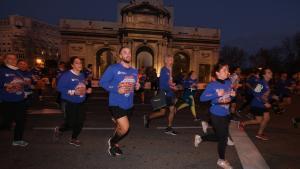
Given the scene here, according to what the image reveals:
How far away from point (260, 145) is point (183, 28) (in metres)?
44.9

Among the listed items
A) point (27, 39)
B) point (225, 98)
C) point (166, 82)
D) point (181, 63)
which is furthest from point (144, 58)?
point (27, 39)

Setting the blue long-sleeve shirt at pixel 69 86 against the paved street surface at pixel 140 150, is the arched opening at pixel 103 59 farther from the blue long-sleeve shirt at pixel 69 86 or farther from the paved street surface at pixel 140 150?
the blue long-sleeve shirt at pixel 69 86

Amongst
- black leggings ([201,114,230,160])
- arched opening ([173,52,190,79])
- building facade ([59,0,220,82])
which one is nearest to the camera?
black leggings ([201,114,230,160])

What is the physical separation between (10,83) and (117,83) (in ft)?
8.27

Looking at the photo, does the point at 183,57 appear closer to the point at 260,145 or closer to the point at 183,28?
the point at 183,28

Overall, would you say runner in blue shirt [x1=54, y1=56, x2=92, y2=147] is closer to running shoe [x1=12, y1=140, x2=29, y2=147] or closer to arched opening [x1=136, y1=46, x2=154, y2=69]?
running shoe [x1=12, y1=140, x2=29, y2=147]

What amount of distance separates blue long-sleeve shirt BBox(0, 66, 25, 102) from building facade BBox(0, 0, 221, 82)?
33.9m

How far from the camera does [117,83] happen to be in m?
5.47

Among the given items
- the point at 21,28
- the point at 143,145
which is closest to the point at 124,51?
the point at 143,145

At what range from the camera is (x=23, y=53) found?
81562 millimetres

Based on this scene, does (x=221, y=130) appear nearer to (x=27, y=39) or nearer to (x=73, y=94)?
(x=73, y=94)

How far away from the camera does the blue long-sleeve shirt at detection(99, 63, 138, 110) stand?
17.9 ft

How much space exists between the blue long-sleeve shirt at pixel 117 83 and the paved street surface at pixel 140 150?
111cm

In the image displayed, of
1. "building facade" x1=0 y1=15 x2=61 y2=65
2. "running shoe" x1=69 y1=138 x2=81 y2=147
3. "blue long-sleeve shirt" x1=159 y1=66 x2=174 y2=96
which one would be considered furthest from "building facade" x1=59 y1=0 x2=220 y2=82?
"building facade" x1=0 y1=15 x2=61 y2=65
